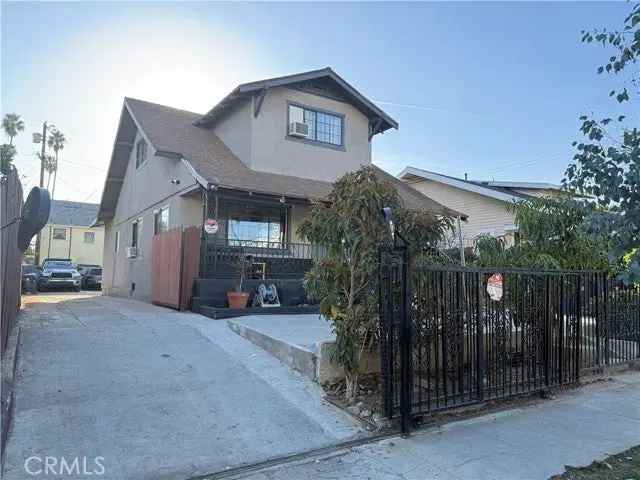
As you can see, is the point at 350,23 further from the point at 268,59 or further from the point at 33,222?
the point at 33,222

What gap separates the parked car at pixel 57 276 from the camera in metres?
23.5

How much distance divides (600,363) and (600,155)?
4.98 meters

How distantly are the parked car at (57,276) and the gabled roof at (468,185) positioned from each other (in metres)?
17.8

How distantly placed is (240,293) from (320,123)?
7258mm

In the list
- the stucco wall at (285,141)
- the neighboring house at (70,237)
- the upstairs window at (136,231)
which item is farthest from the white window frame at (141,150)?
the neighboring house at (70,237)

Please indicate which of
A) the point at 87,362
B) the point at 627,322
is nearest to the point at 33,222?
the point at 87,362

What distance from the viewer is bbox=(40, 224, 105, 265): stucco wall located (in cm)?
4131

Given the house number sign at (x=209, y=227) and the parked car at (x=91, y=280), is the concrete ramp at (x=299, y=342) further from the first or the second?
the parked car at (x=91, y=280)

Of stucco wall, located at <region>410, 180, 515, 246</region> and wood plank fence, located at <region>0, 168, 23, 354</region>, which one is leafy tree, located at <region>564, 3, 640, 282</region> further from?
stucco wall, located at <region>410, 180, 515, 246</region>

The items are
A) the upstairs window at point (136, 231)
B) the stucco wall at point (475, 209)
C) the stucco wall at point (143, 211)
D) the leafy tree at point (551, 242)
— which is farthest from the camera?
the stucco wall at point (475, 209)

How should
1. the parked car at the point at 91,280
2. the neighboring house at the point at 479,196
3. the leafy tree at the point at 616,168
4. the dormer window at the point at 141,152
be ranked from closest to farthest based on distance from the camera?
the leafy tree at the point at 616,168
the dormer window at the point at 141,152
the neighboring house at the point at 479,196
the parked car at the point at 91,280

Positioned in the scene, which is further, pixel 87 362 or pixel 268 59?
pixel 268 59

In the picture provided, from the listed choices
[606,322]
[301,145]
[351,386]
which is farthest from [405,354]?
[301,145]

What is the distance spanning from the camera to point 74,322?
28.2 ft
